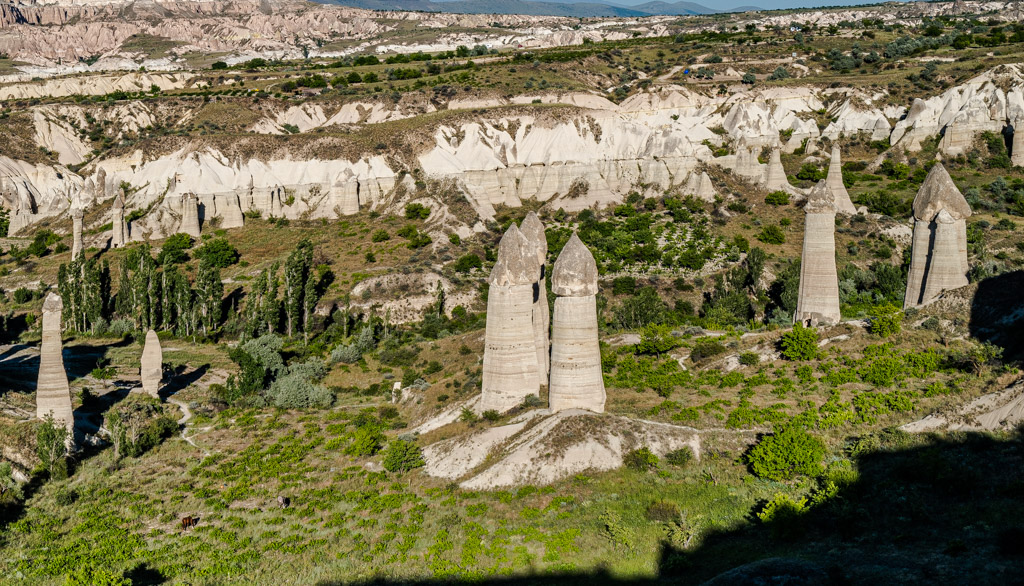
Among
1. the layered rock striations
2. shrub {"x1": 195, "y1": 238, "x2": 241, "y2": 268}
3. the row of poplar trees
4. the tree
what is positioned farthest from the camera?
shrub {"x1": 195, "y1": 238, "x2": 241, "y2": 268}

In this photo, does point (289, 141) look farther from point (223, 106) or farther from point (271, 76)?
point (271, 76)

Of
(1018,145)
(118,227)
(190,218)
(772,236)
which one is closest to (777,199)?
(772,236)

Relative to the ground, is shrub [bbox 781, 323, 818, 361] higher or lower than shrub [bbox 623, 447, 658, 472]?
higher

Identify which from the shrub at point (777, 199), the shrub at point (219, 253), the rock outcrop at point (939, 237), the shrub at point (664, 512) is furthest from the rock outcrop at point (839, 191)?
the shrub at point (664, 512)

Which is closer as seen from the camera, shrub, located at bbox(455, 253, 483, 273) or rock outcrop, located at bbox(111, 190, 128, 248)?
A: shrub, located at bbox(455, 253, 483, 273)

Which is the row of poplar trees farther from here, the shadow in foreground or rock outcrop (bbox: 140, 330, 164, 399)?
the shadow in foreground

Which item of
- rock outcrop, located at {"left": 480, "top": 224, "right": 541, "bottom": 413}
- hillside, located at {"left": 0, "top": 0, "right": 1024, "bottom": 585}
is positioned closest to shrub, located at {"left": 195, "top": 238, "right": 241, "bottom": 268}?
hillside, located at {"left": 0, "top": 0, "right": 1024, "bottom": 585}

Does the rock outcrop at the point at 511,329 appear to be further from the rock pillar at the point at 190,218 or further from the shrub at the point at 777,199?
the rock pillar at the point at 190,218
